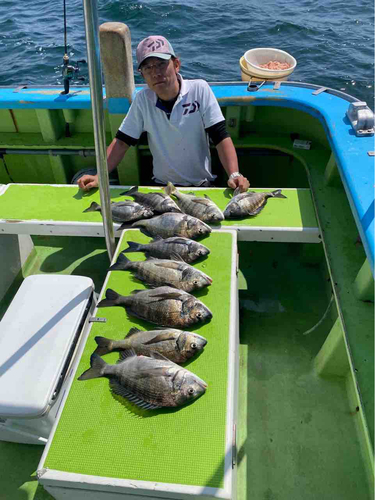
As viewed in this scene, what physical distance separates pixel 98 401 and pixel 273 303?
238 cm

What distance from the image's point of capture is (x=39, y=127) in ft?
16.7

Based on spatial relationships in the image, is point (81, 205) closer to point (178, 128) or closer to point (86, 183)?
point (86, 183)

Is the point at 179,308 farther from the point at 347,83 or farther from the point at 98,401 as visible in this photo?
the point at 347,83

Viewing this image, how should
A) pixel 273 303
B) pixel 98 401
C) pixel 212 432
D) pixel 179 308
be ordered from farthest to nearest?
pixel 273 303 < pixel 179 308 < pixel 98 401 < pixel 212 432

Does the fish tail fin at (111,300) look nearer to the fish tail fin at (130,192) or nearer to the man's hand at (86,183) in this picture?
the fish tail fin at (130,192)

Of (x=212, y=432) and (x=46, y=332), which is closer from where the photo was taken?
(x=212, y=432)

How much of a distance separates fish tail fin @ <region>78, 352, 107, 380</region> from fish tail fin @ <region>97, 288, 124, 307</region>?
0.47 meters

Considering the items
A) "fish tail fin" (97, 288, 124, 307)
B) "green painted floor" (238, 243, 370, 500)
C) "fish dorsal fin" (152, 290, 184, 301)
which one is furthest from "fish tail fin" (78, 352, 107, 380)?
"green painted floor" (238, 243, 370, 500)

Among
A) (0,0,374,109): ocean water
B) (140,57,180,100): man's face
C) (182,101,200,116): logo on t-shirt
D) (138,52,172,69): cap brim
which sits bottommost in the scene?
(0,0,374,109): ocean water

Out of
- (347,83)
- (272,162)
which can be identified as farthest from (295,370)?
(347,83)

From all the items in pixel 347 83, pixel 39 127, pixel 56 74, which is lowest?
pixel 347 83

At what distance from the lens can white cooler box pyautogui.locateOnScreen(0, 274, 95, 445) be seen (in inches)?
90.7

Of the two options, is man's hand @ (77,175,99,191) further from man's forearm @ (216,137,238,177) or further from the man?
man's forearm @ (216,137,238,177)

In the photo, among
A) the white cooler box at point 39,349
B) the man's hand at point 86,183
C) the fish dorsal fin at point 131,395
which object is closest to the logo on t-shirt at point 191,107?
the man's hand at point 86,183
